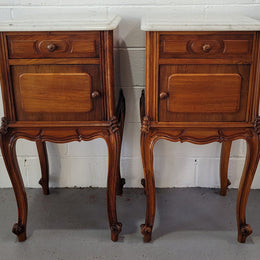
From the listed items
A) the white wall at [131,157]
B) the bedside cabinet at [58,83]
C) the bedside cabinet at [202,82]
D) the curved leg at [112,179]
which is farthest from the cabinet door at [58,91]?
the white wall at [131,157]

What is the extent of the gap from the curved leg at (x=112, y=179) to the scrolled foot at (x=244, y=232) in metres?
0.57

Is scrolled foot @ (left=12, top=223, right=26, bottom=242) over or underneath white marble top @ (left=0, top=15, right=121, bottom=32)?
underneath

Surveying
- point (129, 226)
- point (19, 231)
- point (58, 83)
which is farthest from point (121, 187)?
point (58, 83)

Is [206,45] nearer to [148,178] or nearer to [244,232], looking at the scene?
[148,178]

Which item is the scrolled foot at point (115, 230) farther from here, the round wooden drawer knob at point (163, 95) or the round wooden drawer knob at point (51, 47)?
the round wooden drawer knob at point (51, 47)

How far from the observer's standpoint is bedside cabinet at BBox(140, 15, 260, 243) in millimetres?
1358

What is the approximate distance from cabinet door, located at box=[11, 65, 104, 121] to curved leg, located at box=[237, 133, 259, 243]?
0.67 m

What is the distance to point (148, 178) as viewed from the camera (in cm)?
156

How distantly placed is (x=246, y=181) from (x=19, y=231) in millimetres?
1092

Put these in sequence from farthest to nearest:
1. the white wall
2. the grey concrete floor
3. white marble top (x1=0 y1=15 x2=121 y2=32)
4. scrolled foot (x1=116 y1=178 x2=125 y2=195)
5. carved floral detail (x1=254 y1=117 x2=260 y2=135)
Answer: scrolled foot (x1=116 y1=178 x2=125 y2=195)
the white wall
the grey concrete floor
carved floral detail (x1=254 y1=117 x2=260 y2=135)
white marble top (x1=0 y1=15 x2=121 y2=32)

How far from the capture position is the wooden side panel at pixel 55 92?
4.64 feet

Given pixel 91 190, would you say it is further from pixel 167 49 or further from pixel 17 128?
pixel 167 49

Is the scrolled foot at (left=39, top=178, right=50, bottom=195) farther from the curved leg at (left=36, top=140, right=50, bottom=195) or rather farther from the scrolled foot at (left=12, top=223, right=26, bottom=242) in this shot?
the scrolled foot at (left=12, top=223, right=26, bottom=242)

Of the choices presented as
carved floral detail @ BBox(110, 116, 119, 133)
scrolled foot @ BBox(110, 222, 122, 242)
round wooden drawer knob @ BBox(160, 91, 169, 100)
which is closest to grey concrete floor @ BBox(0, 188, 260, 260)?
scrolled foot @ BBox(110, 222, 122, 242)
